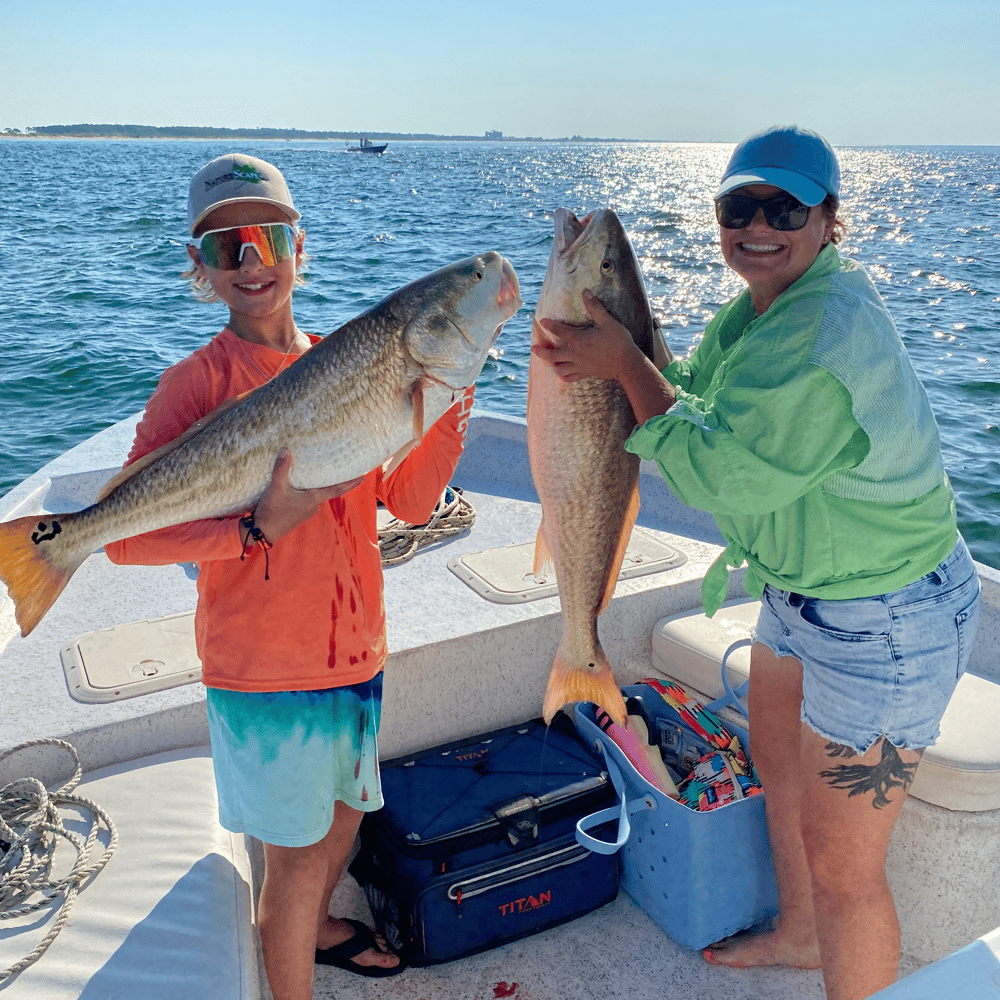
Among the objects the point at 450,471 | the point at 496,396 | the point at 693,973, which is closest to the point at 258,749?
the point at 450,471

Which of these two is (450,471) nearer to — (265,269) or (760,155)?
(265,269)

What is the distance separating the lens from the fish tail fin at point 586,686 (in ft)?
8.61

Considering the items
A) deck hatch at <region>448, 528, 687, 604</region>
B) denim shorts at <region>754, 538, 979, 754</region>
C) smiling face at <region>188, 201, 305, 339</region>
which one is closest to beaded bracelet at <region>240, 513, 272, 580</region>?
smiling face at <region>188, 201, 305, 339</region>

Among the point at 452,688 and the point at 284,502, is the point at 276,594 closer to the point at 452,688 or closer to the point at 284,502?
the point at 284,502

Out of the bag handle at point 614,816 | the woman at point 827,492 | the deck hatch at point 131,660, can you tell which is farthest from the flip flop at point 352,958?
the woman at point 827,492

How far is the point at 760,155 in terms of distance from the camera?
219cm

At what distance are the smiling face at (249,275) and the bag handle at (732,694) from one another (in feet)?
7.11

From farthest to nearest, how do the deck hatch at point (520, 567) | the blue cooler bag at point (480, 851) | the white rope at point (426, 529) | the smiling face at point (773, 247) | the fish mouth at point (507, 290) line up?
the white rope at point (426, 529)
the deck hatch at point (520, 567)
the blue cooler bag at point (480, 851)
the smiling face at point (773, 247)
the fish mouth at point (507, 290)

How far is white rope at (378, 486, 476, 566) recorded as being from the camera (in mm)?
4418

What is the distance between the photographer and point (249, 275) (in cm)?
216

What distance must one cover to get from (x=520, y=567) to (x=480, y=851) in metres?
1.51

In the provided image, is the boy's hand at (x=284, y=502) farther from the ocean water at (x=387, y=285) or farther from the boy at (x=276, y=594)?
the ocean water at (x=387, y=285)

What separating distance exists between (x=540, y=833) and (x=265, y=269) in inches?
82.3

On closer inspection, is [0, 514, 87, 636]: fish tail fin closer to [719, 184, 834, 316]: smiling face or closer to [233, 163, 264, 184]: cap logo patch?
[233, 163, 264, 184]: cap logo patch
